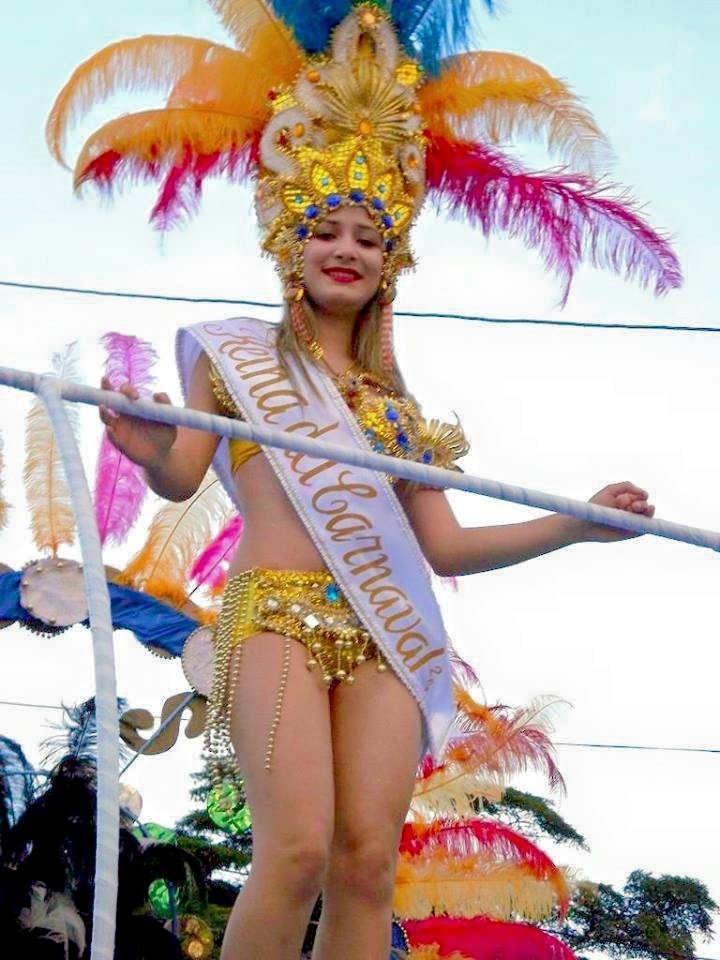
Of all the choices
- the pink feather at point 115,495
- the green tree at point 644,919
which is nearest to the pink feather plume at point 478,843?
the pink feather at point 115,495

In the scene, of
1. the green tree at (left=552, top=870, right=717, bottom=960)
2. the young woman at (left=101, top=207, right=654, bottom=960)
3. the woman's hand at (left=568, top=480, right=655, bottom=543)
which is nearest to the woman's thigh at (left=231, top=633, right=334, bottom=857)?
the young woman at (left=101, top=207, right=654, bottom=960)

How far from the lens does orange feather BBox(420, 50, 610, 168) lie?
14.6 ft

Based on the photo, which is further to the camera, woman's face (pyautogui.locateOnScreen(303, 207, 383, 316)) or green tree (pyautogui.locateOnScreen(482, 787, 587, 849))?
green tree (pyautogui.locateOnScreen(482, 787, 587, 849))

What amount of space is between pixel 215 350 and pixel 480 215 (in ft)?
3.01

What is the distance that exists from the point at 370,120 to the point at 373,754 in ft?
4.96

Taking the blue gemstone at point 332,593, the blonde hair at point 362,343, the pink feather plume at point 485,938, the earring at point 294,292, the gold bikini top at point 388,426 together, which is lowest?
the pink feather plume at point 485,938

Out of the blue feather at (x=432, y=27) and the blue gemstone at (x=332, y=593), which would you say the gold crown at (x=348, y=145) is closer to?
the blue feather at (x=432, y=27)

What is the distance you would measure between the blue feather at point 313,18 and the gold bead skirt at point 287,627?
137cm

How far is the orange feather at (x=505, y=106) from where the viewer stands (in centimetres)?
444

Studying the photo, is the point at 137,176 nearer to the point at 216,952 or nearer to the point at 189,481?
the point at 189,481

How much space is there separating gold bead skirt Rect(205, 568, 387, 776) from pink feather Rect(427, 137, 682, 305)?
1215 mm

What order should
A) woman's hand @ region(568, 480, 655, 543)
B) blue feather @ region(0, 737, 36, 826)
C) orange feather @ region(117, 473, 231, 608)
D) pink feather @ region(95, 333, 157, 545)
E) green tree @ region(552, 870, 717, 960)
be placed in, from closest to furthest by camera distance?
1. woman's hand @ region(568, 480, 655, 543)
2. blue feather @ region(0, 737, 36, 826)
3. pink feather @ region(95, 333, 157, 545)
4. orange feather @ region(117, 473, 231, 608)
5. green tree @ region(552, 870, 717, 960)

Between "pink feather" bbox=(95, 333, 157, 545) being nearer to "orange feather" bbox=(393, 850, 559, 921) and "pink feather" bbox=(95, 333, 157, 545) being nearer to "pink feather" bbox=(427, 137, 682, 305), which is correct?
"orange feather" bbox=(393, 850, 559, 921)

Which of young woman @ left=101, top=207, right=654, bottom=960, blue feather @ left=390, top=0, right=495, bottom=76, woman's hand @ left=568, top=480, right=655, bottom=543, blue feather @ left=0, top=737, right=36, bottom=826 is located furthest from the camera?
blue feather @ left=0, top=737, right=36, bottom=826
